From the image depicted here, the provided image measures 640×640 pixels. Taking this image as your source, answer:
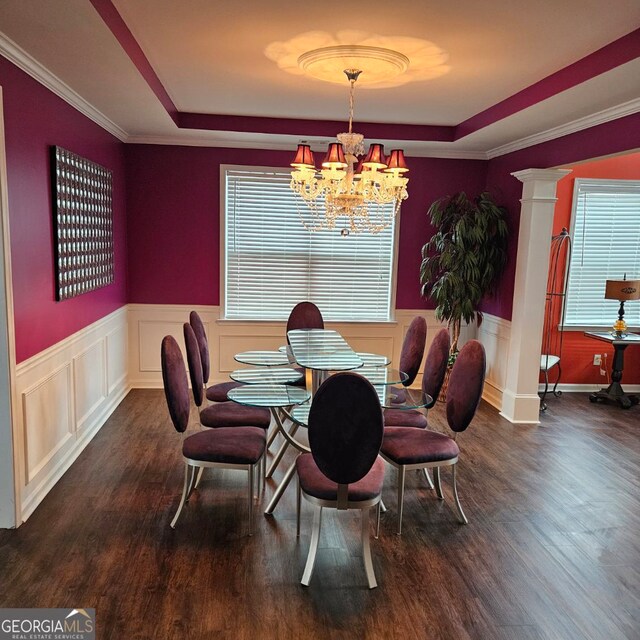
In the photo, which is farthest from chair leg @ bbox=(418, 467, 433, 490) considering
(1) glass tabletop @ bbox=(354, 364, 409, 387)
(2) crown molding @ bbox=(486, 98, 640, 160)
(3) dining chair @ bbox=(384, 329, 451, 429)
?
(2) crown molding @ bbox=(486, 98, 640, 160)

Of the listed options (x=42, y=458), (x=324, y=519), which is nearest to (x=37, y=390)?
(x=42, y=458)

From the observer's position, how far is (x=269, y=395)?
3.27m

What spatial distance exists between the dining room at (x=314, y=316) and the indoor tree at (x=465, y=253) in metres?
0.03

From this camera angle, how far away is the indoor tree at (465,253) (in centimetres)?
529

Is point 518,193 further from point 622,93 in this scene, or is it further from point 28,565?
point 28,565

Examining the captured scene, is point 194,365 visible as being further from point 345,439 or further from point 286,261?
point 286,261

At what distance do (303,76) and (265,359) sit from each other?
198 centimetres

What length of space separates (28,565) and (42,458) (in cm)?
84

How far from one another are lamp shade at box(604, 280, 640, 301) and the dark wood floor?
206cm

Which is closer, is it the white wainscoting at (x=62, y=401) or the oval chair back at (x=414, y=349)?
the white wainscoting at (x=62, y=401)

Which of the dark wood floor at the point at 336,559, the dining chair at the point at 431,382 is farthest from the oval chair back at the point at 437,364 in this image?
the dark wood floor at the point at 336,559

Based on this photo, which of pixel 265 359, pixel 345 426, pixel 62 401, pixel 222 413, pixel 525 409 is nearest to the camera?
pixel 345 426

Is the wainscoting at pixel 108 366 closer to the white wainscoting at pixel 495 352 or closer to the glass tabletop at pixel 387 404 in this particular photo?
the white wainscoting at pixel 495 352

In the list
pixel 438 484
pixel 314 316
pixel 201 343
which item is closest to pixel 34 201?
pixel 201 343
